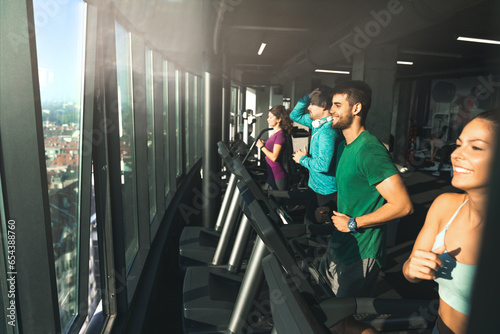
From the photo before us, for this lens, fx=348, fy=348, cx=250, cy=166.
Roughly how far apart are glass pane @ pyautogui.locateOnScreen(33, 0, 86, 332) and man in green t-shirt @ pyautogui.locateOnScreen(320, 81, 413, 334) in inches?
51.3

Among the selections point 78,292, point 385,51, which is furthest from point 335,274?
point 385,51

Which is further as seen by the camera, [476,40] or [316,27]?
[476,40]

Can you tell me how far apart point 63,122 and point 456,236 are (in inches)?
63.0

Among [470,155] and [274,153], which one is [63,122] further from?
[274,153]

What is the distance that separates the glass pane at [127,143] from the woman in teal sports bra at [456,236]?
2.33 m

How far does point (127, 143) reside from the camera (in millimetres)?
3045

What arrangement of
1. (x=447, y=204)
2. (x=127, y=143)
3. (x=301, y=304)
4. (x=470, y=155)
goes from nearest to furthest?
1. (x=301, y=304)
2. (x=470, y=155)
3. (x=447, y=204)
4. (x=127, y=143)

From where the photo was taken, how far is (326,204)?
259 centimetres

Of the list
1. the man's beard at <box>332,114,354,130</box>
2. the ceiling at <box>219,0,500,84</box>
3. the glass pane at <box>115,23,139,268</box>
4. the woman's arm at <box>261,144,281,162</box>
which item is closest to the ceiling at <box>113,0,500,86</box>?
the ceiling at <box>219,0,500,84</box>

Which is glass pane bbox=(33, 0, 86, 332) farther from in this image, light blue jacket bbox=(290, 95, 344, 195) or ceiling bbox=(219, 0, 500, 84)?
ceiling bbox=(219, 0, 500, 84)

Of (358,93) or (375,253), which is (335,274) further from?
(358,93)

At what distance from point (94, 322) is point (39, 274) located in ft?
3.72

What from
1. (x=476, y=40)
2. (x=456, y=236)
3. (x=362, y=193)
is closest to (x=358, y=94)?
(x=362, y=193)

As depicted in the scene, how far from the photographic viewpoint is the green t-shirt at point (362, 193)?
1696 mm
